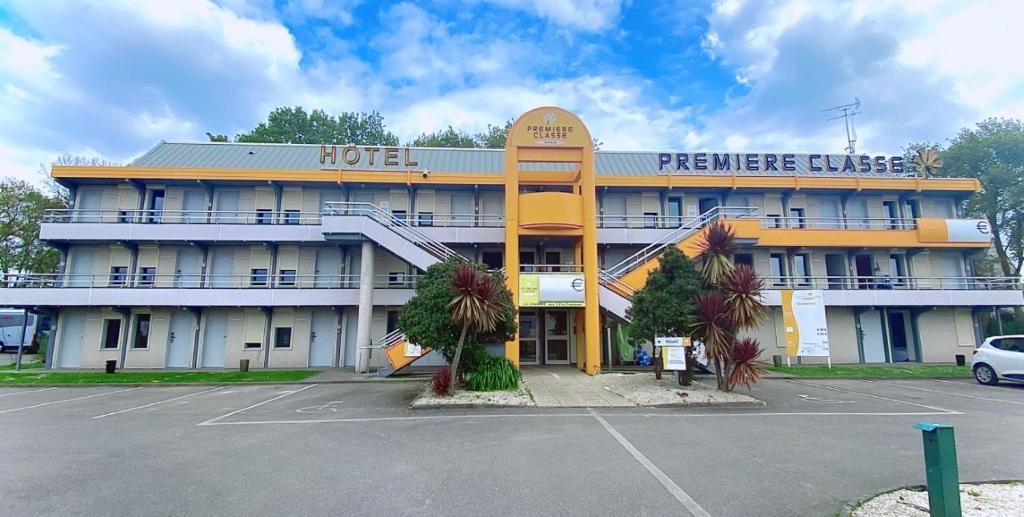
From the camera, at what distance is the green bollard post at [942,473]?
15.2 ft

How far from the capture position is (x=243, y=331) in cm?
2278

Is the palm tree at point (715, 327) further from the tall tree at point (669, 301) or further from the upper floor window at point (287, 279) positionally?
the upper floor window at point (287, 279)

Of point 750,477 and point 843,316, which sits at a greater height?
point 843,316

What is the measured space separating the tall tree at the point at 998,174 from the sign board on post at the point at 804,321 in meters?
18.2

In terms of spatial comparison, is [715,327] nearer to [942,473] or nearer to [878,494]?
[878,494]

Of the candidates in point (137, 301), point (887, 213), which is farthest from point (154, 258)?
point (887, 213)

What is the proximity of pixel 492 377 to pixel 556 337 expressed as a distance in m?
8.92

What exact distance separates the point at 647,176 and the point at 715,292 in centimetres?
1199

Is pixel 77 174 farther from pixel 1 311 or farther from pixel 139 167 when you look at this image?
pixel 1 311

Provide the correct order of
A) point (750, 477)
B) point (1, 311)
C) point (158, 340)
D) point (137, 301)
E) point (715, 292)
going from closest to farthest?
point (750, 477)
point (715, 292)
point (137, 301)
point (158, 340)
point (1, 311)

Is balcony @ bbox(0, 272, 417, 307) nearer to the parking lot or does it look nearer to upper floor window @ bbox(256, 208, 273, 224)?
upper floor window @ bbox(256, 208, 273, 224)

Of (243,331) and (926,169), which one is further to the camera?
(926,169)

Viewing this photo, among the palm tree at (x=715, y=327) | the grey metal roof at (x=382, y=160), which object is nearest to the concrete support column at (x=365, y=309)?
the grey metal roof at (x=382, y=160)

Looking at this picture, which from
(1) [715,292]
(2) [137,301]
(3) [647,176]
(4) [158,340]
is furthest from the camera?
(3) [647,176]
